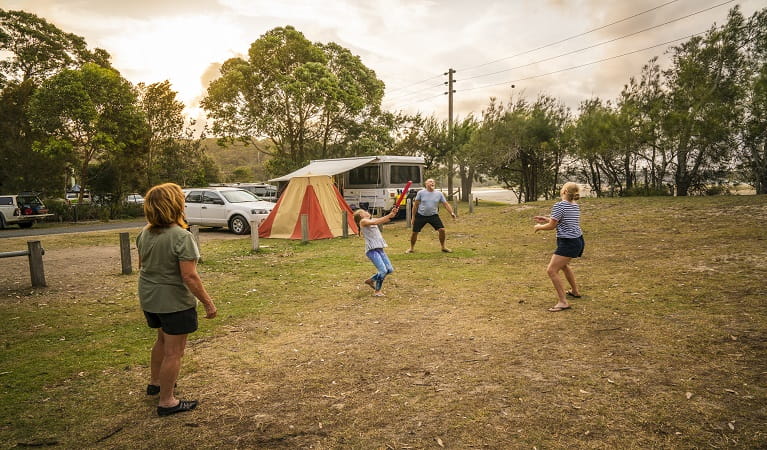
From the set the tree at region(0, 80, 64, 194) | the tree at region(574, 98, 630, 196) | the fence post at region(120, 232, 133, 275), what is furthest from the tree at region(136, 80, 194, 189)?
the tree at region(574, 98, 630, 196)

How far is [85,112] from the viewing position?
70.1 ft

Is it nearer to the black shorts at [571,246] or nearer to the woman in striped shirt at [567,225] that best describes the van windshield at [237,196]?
the woman in striped shirt at [567,225]

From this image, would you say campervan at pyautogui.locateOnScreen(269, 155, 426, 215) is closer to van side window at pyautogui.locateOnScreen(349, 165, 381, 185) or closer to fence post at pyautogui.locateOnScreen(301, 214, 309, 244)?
van side window at pyautogui.locateOnScreen(349, 165, 381, 185)

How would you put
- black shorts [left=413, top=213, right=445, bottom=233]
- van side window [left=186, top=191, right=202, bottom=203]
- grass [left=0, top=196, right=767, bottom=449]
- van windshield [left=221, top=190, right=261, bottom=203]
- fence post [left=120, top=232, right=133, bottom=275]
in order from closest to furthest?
grass [left=0, top=196, right=767, bottom=449], fence post [left=120, top=232, right=133, bottom=275], black shorts [left=413, top=213, right=445, bottom=233], van windshield [left=221, top=190, right=261, bottom=203], van side window [left=186, top=191, right=202, bottom=203]

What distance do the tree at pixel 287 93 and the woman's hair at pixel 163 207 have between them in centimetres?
2290

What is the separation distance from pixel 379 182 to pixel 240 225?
19.4 ft

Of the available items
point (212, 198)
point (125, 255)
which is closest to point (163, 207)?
point (125, 255)

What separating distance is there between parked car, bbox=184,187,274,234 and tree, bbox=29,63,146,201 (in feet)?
32.0

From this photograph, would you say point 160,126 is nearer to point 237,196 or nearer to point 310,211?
point 237,196

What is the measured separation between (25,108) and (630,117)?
2975cm

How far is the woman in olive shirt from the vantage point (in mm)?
3113

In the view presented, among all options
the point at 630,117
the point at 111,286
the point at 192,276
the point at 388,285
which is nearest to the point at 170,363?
the point at 192,276

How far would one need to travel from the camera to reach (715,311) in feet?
17.1

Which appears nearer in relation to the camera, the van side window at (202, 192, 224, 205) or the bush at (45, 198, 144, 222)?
the van side window at (202, 192, 224, 205)
